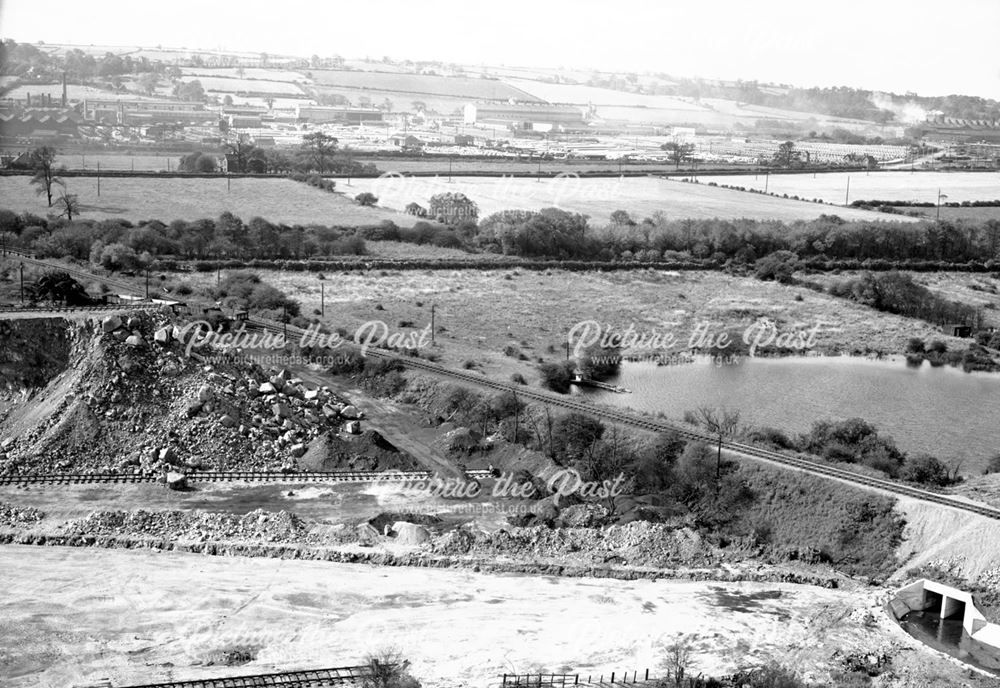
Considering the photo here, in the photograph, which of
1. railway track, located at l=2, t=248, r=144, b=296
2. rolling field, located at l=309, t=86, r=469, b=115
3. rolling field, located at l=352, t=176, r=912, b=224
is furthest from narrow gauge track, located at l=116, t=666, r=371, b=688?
rolling field, located at l=309, t=86, r=469, b=115

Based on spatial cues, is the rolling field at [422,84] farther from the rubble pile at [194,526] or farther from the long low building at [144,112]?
the rubble pile at [194,526]

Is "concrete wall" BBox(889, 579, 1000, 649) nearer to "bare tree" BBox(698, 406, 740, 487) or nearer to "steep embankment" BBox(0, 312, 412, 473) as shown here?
"bare tree" BBox(698, 406, 740, 487)

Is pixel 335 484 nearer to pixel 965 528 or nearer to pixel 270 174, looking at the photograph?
pixel 965 528

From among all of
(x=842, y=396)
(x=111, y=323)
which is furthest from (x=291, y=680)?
(x=842, y=396)

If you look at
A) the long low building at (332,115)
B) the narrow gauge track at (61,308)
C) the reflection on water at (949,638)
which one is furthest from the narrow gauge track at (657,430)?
the long low building at (332,115)

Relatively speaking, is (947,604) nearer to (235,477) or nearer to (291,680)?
(291,680)
